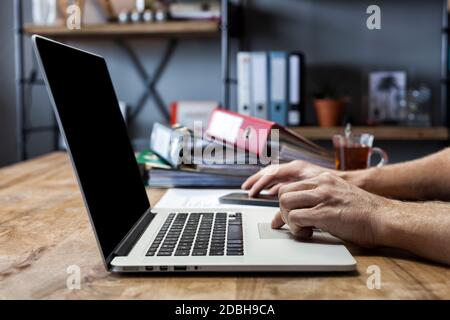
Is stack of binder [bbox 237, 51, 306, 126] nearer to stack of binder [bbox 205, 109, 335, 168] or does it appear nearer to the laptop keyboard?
stack of binder [bbox 205, 109, 335, 168]

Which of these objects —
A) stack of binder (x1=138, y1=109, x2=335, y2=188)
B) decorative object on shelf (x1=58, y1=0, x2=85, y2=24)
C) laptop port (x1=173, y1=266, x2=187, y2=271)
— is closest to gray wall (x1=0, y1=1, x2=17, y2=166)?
decorative object on shelf (x1=58, y1=0, x2=85, y2=24)

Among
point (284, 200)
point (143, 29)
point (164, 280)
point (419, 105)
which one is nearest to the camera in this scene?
point (164, 280)

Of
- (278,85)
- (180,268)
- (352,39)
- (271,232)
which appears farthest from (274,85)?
(180,268)

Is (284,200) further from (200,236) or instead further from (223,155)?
(223,155)

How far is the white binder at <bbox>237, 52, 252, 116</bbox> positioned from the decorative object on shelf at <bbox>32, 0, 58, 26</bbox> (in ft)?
3.18

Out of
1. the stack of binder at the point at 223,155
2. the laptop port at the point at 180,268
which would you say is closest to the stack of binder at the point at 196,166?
the stack of binder at the point at 223,155

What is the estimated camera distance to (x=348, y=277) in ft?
1.69

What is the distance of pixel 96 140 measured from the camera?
63 centimetres

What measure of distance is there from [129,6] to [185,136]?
72.2 inches

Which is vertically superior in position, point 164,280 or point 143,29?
point 143,29

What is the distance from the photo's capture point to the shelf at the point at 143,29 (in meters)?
2.48

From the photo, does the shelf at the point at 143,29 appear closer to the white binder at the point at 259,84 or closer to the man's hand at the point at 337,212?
the white binder at the point at 259,84

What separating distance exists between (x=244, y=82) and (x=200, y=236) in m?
1.93

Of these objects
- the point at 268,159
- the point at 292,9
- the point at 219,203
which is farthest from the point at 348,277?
the point at 292,9
